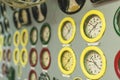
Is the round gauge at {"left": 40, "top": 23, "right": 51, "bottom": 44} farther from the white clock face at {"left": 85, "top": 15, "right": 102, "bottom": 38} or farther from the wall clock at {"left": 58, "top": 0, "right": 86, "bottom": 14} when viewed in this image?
the white clock face at {"left": 85, "top": 15, "right": 102, "bottom": 38}

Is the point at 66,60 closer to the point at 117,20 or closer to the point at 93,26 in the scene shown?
the point at 93,26

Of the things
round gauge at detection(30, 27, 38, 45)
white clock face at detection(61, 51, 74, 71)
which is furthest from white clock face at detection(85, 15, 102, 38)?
round gauge at detection(30, 27, 38, 45)

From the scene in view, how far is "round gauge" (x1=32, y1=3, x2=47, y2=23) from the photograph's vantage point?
166 centimetres

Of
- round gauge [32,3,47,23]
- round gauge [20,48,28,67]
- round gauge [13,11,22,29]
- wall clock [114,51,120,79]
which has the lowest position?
round gauge [20,48,28,67]

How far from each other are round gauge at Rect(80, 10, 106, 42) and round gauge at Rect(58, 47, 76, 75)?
162 millimetres

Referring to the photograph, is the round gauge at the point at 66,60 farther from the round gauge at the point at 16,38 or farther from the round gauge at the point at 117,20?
the round gauge at the point at 16,38

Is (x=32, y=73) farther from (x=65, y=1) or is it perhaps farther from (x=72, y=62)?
(x=65, y=1)

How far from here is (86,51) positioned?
4.05 ft

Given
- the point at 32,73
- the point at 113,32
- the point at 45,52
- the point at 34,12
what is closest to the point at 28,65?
the point at 32,73

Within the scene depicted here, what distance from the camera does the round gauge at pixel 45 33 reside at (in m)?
1.61

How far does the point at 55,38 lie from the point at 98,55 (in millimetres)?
427

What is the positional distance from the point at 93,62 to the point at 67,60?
0.24 m

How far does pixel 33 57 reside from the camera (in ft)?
5.97

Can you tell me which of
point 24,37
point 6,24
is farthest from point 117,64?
point 6,24
